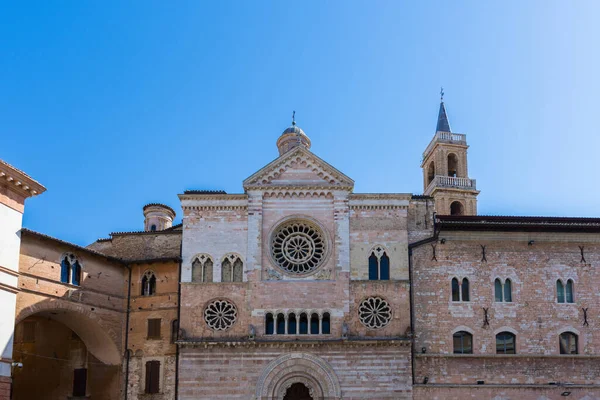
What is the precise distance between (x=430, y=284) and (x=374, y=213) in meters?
4.12

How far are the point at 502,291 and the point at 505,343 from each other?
233cm

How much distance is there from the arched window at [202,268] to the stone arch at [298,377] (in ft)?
16.2

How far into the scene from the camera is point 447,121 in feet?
203

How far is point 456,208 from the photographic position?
59562mm

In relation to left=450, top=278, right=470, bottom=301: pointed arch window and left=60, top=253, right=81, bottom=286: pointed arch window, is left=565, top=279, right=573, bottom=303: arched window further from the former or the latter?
left=60, top=253, right=81, bottom=286: pointed arch window

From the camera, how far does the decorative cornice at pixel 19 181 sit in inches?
1188

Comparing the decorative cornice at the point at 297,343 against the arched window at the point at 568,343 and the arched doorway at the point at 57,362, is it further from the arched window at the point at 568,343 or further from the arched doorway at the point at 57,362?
the arched window at the point at 568,343

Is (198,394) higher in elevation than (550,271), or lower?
lower

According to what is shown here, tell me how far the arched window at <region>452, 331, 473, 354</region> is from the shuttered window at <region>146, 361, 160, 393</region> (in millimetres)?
13403

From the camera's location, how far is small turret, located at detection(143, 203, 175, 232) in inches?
1795

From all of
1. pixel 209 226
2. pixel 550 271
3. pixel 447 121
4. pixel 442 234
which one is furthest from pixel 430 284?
pixel 447 121

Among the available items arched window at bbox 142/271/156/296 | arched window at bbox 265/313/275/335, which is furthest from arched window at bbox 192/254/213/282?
arched window at bbox 265/313/275/335

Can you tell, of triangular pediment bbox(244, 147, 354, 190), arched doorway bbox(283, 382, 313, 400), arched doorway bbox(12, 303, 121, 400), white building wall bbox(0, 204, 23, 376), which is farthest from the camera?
triangular pediment bbox(244, 147, 354, 190)

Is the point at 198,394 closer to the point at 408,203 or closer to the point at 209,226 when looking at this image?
the point at 209,226
